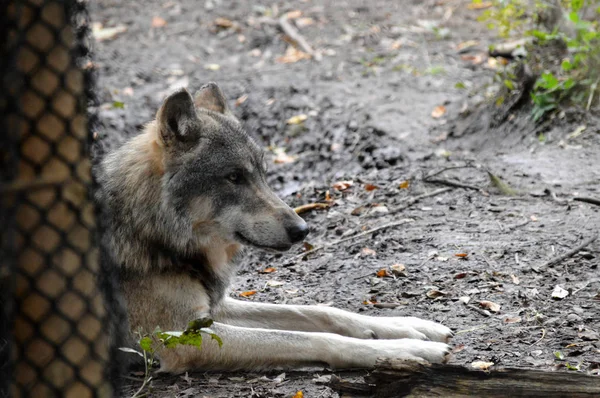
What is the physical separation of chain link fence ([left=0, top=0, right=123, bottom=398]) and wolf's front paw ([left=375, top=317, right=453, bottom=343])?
8.64 ft

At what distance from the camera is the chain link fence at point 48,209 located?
177 cm

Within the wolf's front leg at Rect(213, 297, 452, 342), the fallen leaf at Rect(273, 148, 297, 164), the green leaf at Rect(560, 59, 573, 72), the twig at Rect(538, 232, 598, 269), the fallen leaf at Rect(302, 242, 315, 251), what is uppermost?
the green leaf at Rect(560, 59, 573, 72)

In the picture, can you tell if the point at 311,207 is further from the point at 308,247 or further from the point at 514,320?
the point at 514,320

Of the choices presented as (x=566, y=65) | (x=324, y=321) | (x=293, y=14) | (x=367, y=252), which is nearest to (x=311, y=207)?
(x=367, y=252)

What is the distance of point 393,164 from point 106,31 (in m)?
7.86

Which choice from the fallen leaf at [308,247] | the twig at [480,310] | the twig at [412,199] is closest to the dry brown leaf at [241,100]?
the twig at [412,199]

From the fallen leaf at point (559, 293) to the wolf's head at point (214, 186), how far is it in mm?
1738

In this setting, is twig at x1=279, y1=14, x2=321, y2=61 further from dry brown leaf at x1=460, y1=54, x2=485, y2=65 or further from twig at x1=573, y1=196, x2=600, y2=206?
twig at x1=573, y1=196, x2=600, y2=206

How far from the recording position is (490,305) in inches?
183

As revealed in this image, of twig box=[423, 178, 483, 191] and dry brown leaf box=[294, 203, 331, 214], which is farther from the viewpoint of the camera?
dry brown leaf box=[294, 203, 331, 214]

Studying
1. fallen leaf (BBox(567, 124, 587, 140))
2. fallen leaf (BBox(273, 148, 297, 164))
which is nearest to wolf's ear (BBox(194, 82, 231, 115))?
fallen leaf (BBox(273, 148, 297, 164))

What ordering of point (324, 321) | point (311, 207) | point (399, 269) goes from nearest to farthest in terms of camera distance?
point (324, 321)
point (399, 269)
point (311, 207)

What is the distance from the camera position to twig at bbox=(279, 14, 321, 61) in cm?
1186

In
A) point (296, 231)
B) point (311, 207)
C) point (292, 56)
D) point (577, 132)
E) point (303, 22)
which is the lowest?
point (311, 207)
